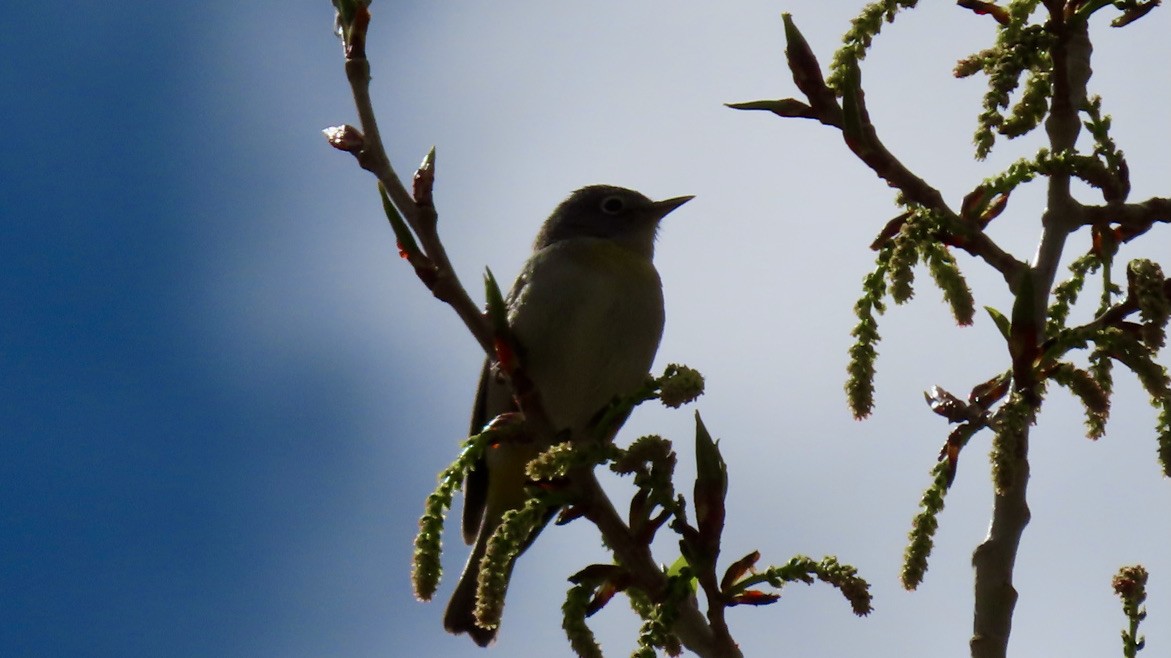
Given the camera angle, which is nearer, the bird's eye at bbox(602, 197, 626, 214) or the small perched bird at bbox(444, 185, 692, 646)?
the small perched bird at bbox(444, 185, 692, 646)

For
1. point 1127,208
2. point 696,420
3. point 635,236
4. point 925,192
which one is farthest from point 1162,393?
point 635,236

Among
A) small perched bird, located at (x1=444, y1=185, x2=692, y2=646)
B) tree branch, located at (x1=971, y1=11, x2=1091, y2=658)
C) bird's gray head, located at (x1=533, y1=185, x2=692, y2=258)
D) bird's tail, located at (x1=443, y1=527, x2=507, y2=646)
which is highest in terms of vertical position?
bird's gray head, located at (x1=533, y1=185, x2=692, y2=258)

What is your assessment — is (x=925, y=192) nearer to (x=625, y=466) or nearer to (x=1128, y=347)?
(x=1128, y=347)

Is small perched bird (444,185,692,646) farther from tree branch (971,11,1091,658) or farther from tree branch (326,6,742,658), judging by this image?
tree branch (971,11,1091,658)

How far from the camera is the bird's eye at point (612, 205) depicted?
8164mm

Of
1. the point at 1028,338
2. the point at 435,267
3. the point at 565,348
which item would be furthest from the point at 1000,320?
the point at 565,348

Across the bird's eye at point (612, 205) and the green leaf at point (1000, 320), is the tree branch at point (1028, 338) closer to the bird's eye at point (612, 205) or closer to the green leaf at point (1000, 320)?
the green leaf at point (1000, 320)

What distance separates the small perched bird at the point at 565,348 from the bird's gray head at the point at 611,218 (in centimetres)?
57

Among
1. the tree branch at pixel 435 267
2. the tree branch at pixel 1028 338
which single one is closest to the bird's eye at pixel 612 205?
the tree branch at pixel 435 267

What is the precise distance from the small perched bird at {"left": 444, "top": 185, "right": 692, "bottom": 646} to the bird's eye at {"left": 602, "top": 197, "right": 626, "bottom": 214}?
0.78 meters

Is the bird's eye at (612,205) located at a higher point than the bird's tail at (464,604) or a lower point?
higher

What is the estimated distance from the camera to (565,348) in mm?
6180

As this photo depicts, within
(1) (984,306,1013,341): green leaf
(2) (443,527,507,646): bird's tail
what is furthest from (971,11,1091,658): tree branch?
(2) (443,527,507,646): bird's tail

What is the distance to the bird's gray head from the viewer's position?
7.95m
